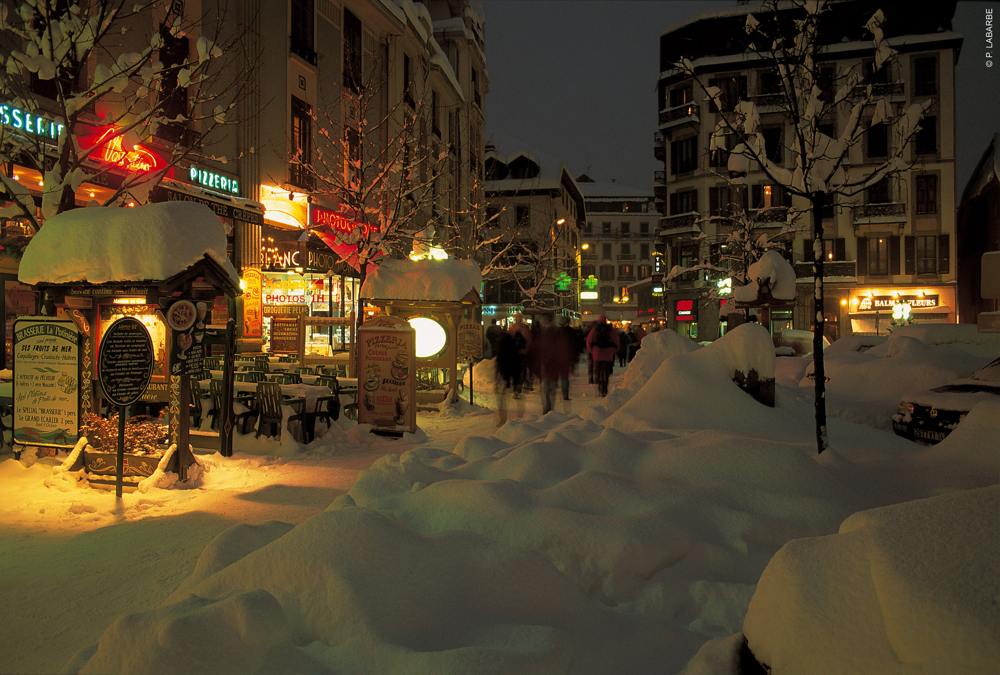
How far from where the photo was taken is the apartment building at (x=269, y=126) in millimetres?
13375

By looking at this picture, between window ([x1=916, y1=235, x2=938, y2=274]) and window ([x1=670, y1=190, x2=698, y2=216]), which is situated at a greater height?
window ([x1=670, y1=190, x2=698, y2=216])

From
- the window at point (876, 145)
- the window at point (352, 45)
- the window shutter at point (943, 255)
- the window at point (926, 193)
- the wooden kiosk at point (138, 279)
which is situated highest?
the window at point (876, 145)

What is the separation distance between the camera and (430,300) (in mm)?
14562

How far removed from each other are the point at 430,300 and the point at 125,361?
766 centimetres

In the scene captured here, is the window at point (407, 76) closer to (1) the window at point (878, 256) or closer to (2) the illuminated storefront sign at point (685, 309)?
(2) the illuminated storefront sign at point (685, 309)

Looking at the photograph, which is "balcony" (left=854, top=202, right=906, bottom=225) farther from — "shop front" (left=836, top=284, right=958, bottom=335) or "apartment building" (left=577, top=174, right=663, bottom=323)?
"apartment building" (left=577, top=174, right=663, bottom=323)

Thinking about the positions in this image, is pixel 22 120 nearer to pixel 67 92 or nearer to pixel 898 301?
pixel 67 92

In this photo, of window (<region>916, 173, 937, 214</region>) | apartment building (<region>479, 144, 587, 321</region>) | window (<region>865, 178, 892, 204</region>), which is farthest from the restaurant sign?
apartment building (<region>479, 144, 587, 321</region>)

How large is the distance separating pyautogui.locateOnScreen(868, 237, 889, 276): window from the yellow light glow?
38.2 metres

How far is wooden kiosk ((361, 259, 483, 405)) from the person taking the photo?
575 inches

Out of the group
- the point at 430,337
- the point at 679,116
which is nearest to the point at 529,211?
the point at 679,116

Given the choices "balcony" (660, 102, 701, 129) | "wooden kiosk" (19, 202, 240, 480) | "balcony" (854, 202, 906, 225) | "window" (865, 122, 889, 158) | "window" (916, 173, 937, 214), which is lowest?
"wooden kiosk" (19, 202, 240, 480)

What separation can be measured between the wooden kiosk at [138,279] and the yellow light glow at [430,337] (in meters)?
6.57

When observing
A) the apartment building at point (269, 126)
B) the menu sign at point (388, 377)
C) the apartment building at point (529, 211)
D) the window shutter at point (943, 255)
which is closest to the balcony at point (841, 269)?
the window shutter at point (943, 255)
